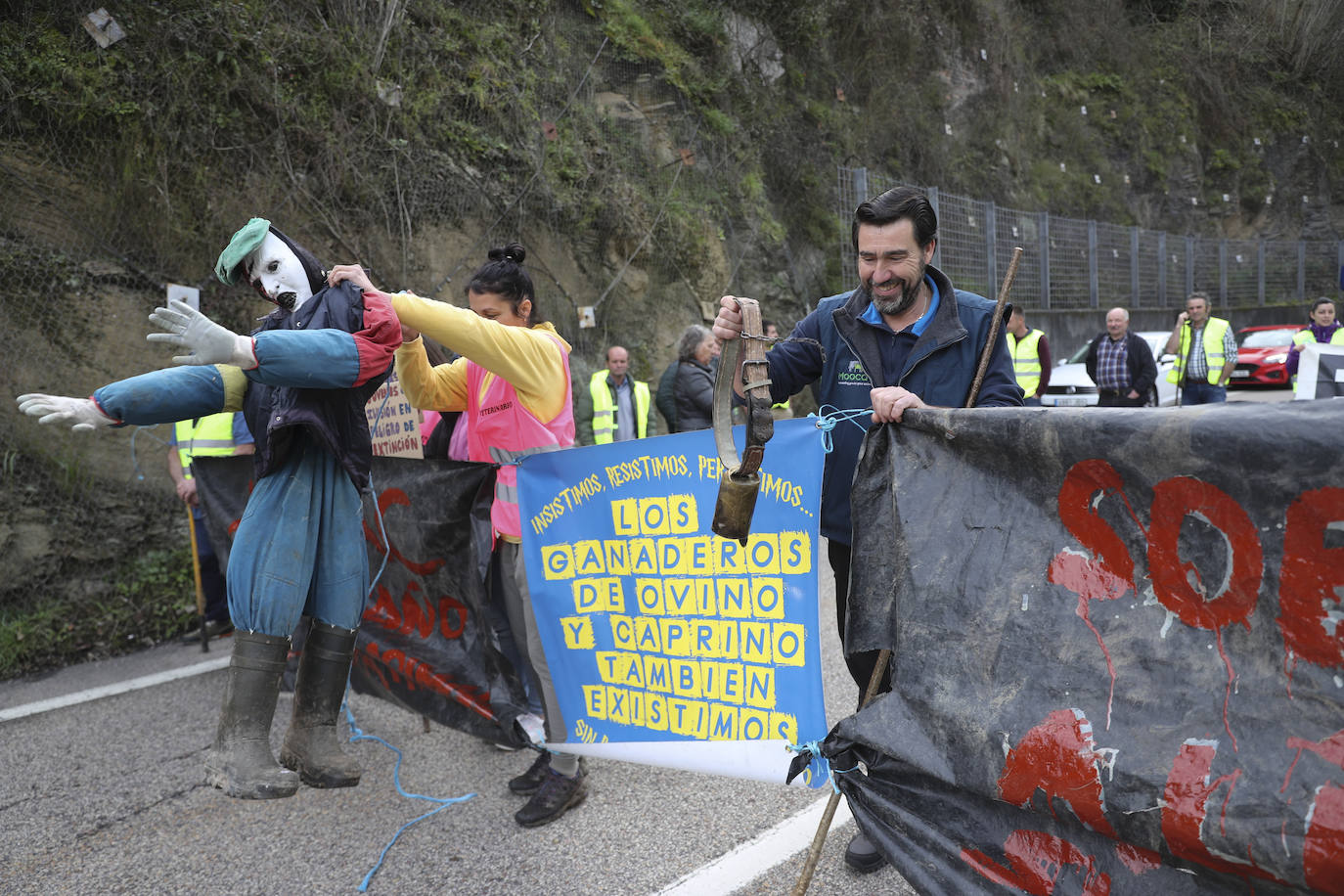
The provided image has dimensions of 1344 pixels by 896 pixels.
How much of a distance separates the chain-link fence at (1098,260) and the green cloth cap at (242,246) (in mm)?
12510

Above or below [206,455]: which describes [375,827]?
below

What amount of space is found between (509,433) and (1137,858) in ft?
8.01

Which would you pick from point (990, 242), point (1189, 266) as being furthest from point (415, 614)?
point (1189, 266)

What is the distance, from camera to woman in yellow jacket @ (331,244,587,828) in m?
3.40

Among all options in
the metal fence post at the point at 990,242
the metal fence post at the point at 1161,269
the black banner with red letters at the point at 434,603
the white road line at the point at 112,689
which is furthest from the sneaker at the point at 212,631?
the metal fence post at the point at 1161,269

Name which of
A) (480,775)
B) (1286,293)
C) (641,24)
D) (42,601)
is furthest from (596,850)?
(1286,293)

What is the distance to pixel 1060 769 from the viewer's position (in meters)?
1.97

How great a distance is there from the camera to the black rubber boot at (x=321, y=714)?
2.99 m

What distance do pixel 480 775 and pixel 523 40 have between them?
923cm

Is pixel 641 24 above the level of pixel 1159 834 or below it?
above

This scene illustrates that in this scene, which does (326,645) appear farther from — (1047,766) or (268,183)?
(268,183)

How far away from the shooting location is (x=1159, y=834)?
71.7 inches

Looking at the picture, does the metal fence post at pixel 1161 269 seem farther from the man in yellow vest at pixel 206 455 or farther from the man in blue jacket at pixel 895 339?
the man in blue jacket at pixel 895 339

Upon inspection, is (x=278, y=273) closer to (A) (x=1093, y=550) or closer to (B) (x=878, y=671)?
(B) (x=878, y=671)
